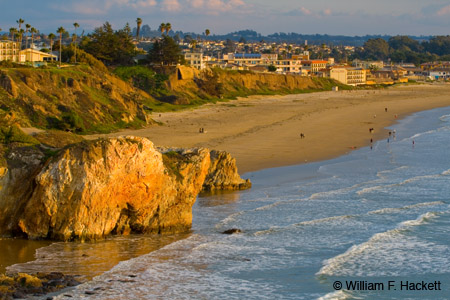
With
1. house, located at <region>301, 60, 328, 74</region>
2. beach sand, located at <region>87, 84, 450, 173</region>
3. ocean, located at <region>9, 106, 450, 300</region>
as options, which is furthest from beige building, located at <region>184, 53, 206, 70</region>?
ocean, located at <region>9, 106, 450, 300</region>

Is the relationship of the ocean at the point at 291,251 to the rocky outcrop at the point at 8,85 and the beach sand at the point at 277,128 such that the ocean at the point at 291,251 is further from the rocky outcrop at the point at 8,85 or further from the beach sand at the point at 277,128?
the rocky outcrop at the point at 8,85

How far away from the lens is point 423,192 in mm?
26156

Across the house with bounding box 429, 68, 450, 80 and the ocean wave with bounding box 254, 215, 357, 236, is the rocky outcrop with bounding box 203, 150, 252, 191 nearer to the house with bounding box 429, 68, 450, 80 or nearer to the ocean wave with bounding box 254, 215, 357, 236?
the ocean wave with bounding box 254, 215, 357, 236

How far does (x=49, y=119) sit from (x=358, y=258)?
83.9 feet

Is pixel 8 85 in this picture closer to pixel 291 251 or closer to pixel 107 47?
pixel 291 251

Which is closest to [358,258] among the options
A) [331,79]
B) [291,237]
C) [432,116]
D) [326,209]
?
[291,237]

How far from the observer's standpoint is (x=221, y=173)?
25.7m

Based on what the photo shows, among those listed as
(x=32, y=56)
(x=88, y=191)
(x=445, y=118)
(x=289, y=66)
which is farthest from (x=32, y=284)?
(x=289, y=66)

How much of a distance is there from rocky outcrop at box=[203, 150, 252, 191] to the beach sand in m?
4.71

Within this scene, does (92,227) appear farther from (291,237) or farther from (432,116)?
(432,116)

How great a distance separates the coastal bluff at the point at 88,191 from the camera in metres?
16.9

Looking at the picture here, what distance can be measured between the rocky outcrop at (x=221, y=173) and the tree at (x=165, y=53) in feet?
158

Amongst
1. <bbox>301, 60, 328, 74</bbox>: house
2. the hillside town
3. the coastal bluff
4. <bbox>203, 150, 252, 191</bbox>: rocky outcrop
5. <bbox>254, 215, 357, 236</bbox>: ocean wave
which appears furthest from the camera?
<bbox>301, 60, 328, 74</bbox>: house

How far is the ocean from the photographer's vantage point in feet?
48.4
